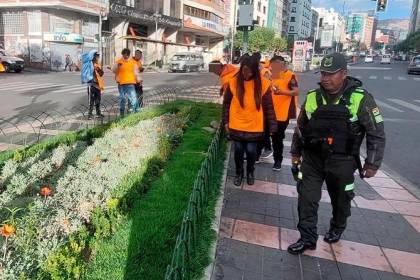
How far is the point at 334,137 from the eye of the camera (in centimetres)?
303

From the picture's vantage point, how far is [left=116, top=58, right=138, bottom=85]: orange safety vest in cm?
888

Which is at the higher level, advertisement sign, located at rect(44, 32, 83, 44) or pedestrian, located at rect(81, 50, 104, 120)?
advertisement sign, located at rect(44, 32, 83, 44)

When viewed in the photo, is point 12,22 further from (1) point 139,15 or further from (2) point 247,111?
(2) point 247,111

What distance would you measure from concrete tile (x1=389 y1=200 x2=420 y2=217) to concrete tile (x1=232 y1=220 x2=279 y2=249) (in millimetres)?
1712

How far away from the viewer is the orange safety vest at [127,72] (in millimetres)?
8875

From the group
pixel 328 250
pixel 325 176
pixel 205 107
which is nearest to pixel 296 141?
pixel 325 176

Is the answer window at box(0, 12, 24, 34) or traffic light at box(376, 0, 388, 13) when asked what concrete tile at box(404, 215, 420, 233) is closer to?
traffic light at box(376, 0, 388, 13)

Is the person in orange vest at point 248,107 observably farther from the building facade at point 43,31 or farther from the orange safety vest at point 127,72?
the building facade at point 43,31

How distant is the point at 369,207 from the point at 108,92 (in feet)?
41.9

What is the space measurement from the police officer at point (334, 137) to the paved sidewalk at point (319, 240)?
0.29 metres

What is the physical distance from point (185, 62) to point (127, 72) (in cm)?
2669

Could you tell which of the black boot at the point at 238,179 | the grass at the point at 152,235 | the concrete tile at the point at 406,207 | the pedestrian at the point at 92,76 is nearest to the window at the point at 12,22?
the pedestrian at the point at 92,76

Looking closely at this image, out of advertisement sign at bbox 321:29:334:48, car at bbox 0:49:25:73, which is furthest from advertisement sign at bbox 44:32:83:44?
advertisement sign at bbox 321:29:334:48

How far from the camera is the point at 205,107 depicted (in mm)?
10266
